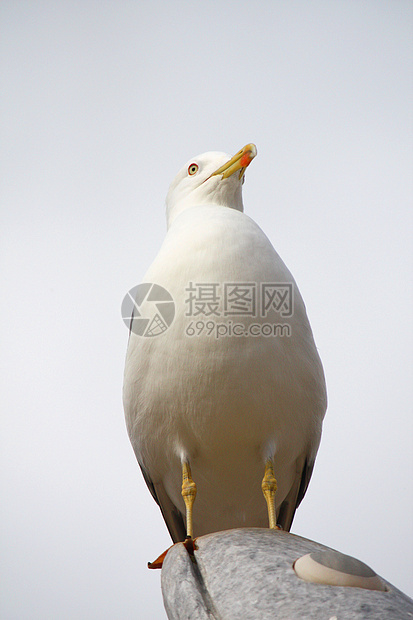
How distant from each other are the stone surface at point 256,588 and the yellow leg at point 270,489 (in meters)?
0.44

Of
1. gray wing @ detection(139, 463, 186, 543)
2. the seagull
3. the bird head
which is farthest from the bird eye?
gray wing @ detection(139, 463, 186, 543)

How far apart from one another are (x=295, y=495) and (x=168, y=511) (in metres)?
0.85

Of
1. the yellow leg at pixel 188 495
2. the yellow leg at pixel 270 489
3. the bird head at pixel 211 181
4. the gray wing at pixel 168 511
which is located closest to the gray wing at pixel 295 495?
the yellow leg at pixel 270 489

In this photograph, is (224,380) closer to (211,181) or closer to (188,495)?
(188,495)

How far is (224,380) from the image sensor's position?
3.58 metres

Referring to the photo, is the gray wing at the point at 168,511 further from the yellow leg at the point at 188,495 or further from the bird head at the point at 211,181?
the bird head at the point at 211,181

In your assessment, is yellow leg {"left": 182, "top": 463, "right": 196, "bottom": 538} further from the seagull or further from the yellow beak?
the yellow beak

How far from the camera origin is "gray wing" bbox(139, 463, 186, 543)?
4312 millimetres

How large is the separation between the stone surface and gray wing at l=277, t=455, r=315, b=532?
3.42 feet

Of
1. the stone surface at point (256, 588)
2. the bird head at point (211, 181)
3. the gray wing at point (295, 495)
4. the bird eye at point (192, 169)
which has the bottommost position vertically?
the stone surface at point (256, 588)

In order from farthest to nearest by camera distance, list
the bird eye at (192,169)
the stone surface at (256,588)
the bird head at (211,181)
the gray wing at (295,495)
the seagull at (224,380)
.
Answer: the bird eye at (192,169) < the bird head at (211,181) < the gray wing at (295,495) < the seagull at (224,380) < the stone surface at (256,588)

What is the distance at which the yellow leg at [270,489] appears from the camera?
368 centimetres

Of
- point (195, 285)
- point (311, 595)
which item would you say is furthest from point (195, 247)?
point (311, 595)

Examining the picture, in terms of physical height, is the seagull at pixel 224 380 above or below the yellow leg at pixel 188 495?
above
